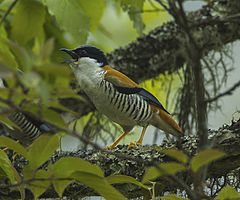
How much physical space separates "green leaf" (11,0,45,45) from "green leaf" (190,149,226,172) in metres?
1.56

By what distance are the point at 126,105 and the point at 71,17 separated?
611 mm

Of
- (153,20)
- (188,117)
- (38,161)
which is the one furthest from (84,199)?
(153,20)

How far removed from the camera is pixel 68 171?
41.4 inches

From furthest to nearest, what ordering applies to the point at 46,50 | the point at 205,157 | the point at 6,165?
the point at 6,165
the point at 205,157
the point at 46,50

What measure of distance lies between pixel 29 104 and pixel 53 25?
92.7 inches

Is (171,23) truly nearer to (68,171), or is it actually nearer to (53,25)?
(53,25)

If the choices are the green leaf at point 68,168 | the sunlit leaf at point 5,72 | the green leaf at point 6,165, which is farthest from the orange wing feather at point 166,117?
the sunlit leaf at point 5,72

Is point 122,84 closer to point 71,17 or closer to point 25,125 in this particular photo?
point 71,17


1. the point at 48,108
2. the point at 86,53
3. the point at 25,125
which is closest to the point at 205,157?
the point at 48,108

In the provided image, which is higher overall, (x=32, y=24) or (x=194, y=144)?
(x=32, y=24)

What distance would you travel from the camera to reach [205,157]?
2.67 feet

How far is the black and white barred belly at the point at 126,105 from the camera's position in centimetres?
228

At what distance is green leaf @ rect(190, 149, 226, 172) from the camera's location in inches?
30.8

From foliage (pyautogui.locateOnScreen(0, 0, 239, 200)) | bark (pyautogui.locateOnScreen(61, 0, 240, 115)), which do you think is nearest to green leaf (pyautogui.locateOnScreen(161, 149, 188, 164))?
foliage (pyautogui.locateOnScreen(0, 0, 239, 200))
